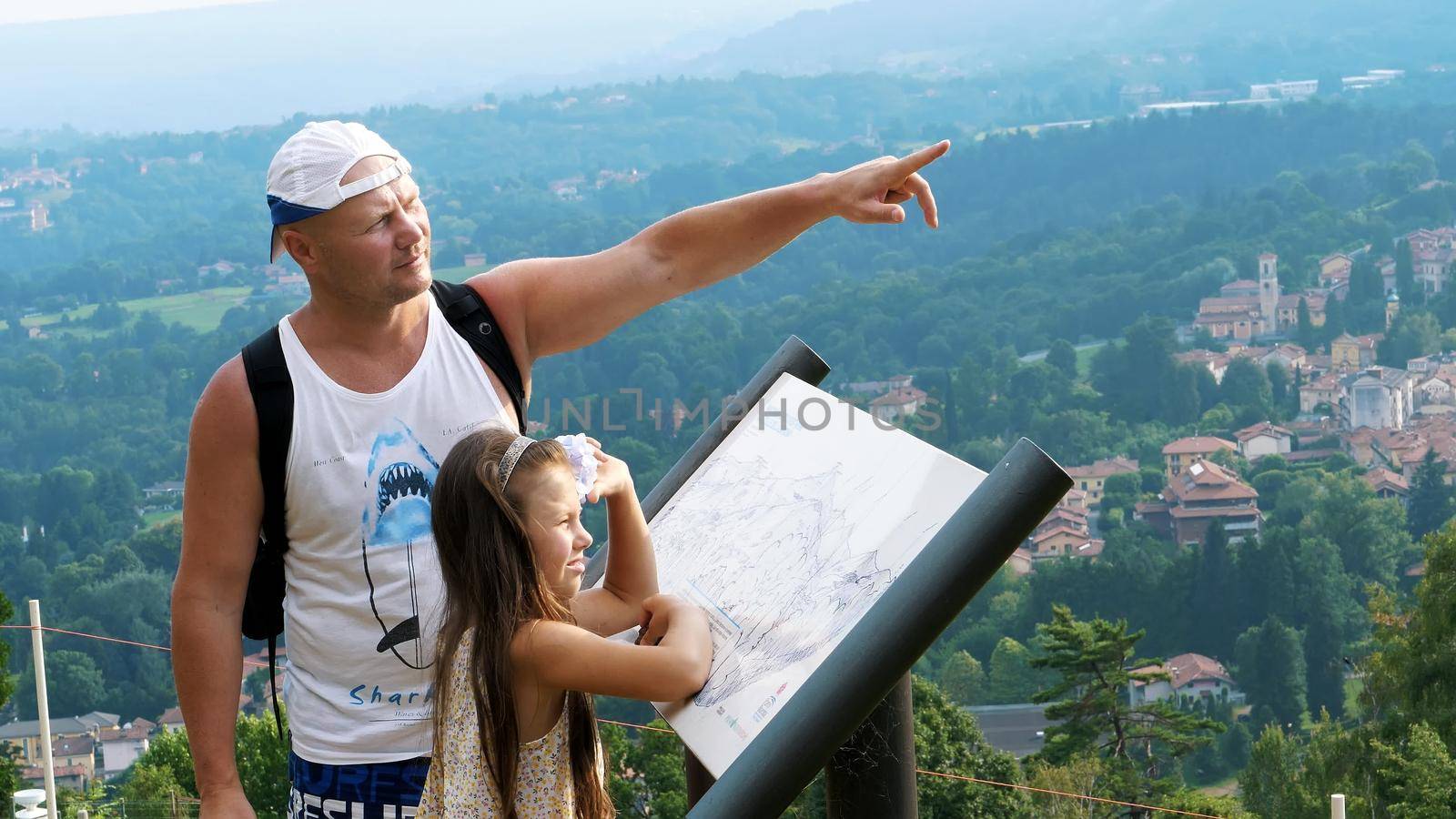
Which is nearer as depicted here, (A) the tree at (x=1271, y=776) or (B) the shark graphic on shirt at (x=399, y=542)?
(B) the shark graphic on shirt at (x=399, y=542)

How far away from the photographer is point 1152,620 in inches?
1492

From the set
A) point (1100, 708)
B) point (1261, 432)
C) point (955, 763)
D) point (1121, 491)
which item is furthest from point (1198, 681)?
point (955, 763)

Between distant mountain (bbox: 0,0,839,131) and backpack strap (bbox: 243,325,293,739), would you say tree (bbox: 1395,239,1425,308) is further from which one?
distant mountain (bbox: 0,0,839,131)

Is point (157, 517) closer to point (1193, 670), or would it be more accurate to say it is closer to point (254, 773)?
point (1193, 670)

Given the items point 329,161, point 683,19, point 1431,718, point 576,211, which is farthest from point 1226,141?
point 683,19

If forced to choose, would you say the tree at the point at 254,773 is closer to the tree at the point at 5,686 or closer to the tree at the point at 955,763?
the tree at the point at 5,686

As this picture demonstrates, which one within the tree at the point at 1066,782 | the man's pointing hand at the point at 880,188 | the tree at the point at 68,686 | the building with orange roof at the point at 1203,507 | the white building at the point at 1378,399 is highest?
the man's pointing hand at the point at 880,188

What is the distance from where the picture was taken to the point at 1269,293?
6306 centimetres

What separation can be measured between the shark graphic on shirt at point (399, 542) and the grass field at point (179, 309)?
65390 millimetres

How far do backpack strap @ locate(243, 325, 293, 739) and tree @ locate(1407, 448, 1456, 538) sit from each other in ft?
146

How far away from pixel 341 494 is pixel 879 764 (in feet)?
2.33

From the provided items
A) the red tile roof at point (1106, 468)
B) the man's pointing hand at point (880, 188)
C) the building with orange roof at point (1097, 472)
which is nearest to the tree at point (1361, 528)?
the building with orange roof at point (1097, 472)

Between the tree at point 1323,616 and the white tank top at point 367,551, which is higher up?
the white tank top at point 367,551

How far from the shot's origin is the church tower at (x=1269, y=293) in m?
61.8
